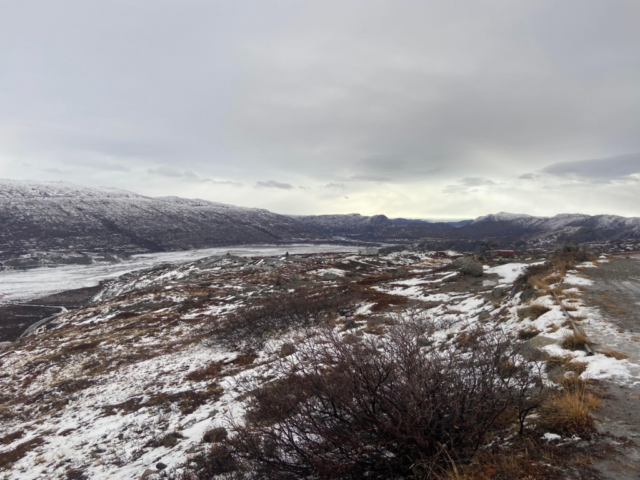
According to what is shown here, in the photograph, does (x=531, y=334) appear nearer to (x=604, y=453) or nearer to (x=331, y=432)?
(x=604, y=453)

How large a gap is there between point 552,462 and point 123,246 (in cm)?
20679

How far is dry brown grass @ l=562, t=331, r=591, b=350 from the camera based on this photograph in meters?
6.93

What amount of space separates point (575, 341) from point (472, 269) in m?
20.7

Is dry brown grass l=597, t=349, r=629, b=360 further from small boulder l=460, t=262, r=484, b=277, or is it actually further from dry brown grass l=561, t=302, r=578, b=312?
small boulder l=460, t=262, r=484, b=277

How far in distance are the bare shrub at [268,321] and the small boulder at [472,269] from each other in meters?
11.9

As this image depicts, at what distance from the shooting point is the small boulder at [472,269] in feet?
85.3

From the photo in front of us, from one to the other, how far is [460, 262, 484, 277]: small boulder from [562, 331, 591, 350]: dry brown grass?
785 inches

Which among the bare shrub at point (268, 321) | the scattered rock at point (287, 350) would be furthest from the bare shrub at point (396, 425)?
the bare shrub at point (268, 321)

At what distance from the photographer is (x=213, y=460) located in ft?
21.6

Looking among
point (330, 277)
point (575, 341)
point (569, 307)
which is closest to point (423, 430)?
point (575, 341)

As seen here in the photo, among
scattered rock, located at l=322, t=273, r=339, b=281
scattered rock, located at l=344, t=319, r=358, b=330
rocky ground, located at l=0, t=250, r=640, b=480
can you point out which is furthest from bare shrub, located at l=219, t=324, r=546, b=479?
scattered rock, located at l=322, t=273, r=339, b=281

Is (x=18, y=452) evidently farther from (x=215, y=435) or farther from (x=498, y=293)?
(x=498, y=293)

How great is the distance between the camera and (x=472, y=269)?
2630cm

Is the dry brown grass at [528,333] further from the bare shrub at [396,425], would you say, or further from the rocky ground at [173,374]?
the bare shrub at [396,425]
